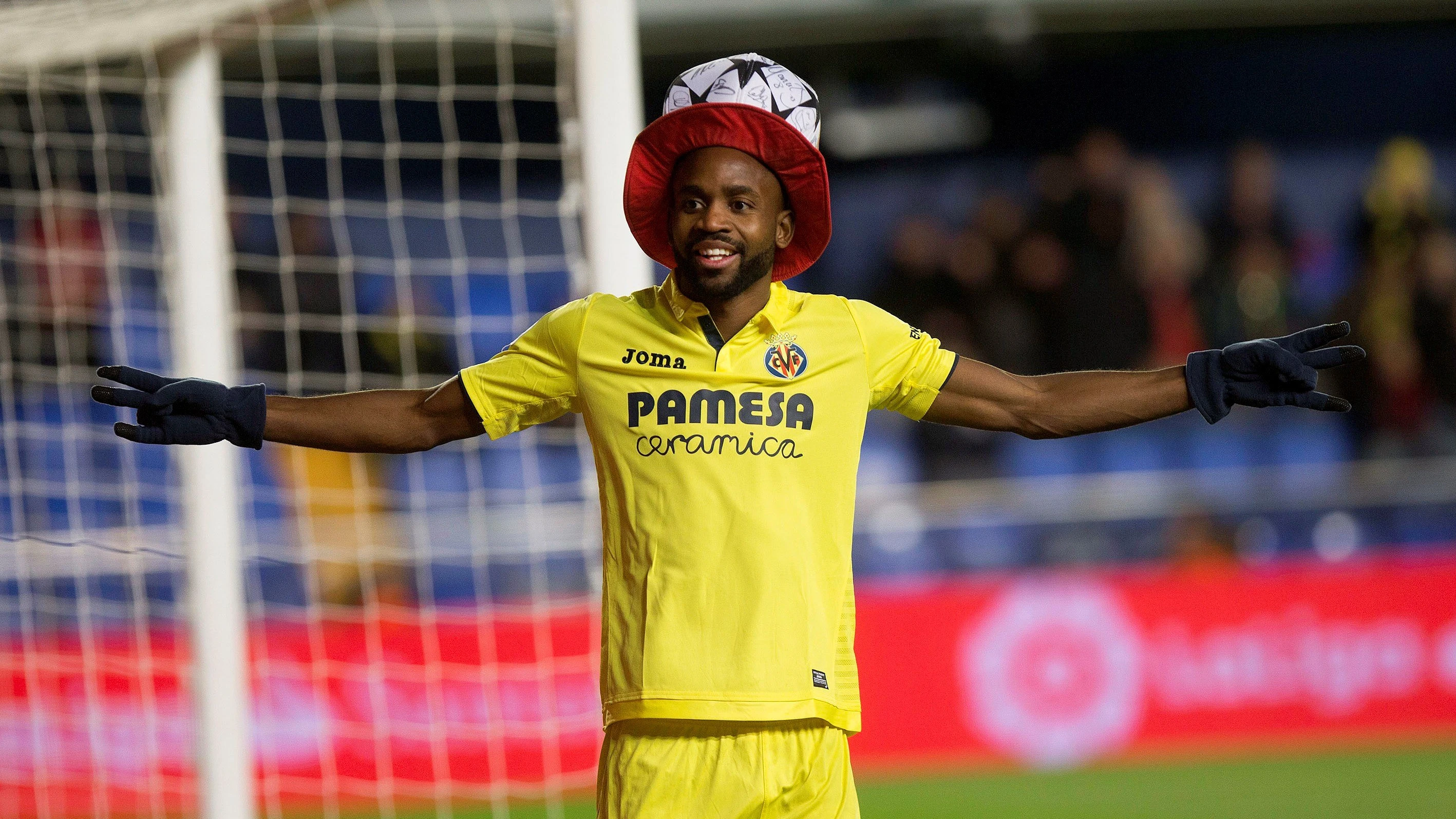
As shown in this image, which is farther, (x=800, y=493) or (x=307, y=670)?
(x=307, y=670)

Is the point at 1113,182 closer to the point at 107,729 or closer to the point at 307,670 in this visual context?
the point at 307,670

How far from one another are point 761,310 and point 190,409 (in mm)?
973

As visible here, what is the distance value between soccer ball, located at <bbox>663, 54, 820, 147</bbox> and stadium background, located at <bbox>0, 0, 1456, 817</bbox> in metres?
1.50

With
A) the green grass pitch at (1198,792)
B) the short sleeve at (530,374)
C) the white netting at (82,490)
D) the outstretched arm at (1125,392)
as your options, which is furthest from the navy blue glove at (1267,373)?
the green grass pitch at (1198,792)

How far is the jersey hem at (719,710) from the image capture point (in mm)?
2545

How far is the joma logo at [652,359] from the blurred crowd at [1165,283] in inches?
291

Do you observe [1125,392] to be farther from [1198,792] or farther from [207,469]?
[1198,792]

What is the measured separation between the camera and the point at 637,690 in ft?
8.49

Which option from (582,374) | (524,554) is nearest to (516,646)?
(524,554)

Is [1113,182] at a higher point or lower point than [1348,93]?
lower

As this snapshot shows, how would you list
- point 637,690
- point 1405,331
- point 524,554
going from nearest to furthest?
point 637,690, point 524,554, point 1405,331

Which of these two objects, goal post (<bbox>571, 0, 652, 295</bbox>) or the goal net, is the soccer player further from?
the goal net

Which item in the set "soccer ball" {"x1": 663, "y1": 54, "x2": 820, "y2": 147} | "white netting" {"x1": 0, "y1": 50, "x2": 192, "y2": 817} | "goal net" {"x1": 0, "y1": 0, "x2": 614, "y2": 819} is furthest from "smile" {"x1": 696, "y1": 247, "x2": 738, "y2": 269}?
"white netting" {"x1": 0, "y1": 50, "x2": 192, "y2": 817}

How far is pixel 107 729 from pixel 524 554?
7.36 feet
